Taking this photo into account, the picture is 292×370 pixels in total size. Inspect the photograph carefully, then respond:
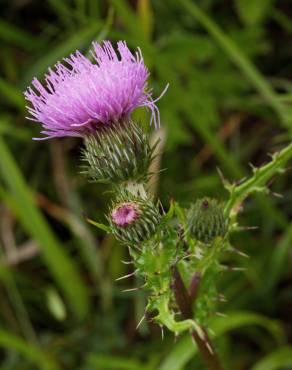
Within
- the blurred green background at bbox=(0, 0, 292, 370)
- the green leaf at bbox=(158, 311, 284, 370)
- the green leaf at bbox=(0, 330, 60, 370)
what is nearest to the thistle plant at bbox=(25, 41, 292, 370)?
the green leaf at bbox=(158, 311, 284, 370)

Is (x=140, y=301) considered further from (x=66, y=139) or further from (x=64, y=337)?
(x=66, y=139)

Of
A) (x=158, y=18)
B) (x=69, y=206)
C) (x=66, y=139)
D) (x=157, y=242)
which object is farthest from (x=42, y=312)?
(x=157, y=242)

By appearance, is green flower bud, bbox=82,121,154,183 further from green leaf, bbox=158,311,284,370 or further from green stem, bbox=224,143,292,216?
green leaf, bbox=158,311,284,370

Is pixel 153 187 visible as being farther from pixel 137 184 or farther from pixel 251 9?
pixel 137 184

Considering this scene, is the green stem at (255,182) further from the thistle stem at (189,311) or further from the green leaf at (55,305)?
the green leaf at (55,305)

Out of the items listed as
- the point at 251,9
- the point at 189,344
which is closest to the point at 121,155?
the point at 189,344

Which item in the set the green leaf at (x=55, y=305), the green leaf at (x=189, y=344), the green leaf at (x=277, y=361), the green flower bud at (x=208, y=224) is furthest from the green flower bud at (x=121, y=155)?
the green leaf at (x=55, y=305)
